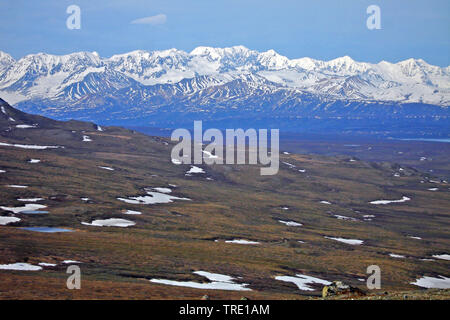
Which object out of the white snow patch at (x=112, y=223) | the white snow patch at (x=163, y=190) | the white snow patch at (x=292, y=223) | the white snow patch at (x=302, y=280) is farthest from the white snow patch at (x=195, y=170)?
the white snow patch at (x=302, y=280)

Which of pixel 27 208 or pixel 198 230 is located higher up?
pixel 27 208

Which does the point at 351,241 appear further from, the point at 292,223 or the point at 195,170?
the point at 195,170

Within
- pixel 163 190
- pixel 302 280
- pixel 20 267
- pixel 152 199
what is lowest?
pixel 302 280

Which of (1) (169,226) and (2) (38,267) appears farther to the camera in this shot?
(1) (169,226)

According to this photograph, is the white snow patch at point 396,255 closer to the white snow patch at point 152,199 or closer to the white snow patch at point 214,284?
the white snow patch at point 214,284

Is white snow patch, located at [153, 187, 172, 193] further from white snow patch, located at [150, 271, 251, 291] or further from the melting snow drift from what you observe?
white snow patch, located at [150, 271, 251, 291]

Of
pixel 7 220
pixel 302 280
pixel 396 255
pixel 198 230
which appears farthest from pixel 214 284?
pixel 396 255

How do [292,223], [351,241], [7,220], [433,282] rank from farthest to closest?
[292,223] < [351,241] < [7,220] < [433,282]

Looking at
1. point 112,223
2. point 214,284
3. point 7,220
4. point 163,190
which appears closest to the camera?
point 214,284
